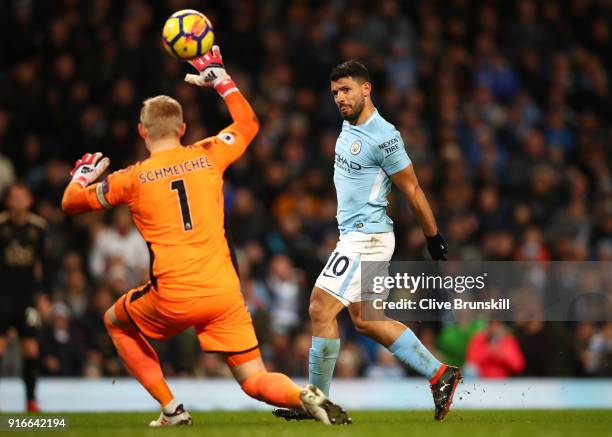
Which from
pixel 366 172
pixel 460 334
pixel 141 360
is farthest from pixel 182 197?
pixel 460 334

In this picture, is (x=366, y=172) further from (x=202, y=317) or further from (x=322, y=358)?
(x=202, y=317)

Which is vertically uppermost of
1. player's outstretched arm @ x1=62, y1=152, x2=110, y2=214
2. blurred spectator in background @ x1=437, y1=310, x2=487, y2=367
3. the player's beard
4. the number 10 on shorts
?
the player's beard

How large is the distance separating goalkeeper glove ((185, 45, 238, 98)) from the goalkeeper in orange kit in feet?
1.05

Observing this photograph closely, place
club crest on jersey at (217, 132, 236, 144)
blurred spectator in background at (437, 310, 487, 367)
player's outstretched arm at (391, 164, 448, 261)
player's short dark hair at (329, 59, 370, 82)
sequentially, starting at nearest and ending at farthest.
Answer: club crest on jersey at (217, 132, 236, 144), player's outstretched arm at (391, 164, 448, 261), player's short dark hair at (329, 59, 370, 82), blurred spectator in background at (437, 310, 487, 367)

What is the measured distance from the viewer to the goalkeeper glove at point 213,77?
25.3 feet

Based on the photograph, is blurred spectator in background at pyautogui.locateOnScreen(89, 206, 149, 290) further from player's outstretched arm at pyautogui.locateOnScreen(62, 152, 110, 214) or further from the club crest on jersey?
the club crest on jersey

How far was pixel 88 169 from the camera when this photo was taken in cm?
→ 764

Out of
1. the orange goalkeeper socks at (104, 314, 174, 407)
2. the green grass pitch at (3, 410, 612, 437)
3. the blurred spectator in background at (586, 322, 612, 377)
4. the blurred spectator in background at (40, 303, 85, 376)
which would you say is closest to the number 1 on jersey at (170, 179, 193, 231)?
the orange goalkeeper socks at (104, 314, 174, 407)

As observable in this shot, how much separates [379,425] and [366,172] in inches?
71.0

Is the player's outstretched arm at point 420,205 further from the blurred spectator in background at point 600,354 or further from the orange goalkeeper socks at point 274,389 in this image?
the blurred spectator in background at point 600,354

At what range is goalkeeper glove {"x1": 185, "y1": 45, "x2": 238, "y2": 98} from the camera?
7699 mm

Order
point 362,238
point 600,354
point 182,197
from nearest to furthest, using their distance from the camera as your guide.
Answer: point 182,197 < point 362,238 < point 600,354

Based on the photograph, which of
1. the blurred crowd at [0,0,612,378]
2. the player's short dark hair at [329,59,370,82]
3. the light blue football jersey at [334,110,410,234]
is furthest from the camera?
the blurred crowd at [0,0,612,378]

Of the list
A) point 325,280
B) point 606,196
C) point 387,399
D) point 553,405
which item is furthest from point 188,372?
point 606,196
